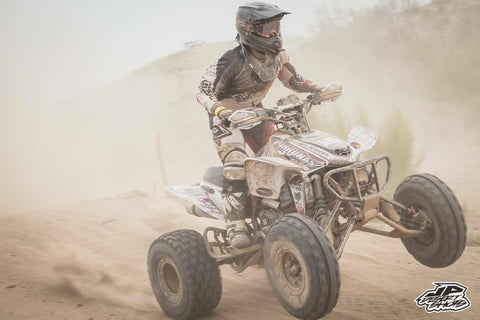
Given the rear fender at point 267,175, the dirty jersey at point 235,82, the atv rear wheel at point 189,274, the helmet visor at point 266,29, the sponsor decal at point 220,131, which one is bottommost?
the atv rear wheel at point 189,274

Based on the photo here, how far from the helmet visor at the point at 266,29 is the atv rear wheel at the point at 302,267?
1639mm

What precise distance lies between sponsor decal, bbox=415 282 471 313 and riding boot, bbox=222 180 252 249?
1.73 m

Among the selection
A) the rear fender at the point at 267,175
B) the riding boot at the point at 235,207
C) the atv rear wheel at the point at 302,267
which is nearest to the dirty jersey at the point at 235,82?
the rear fender at the point at 267,175

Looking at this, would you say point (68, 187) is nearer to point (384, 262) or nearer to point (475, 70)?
point (384, 262)

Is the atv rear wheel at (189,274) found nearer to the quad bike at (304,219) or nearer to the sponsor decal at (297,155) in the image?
the quad bike at (304,219)

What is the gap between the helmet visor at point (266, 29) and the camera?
160 inches

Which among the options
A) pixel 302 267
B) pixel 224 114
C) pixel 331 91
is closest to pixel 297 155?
pixel 224 114

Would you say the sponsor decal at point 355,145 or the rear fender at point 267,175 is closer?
the rear fender at point 267,175

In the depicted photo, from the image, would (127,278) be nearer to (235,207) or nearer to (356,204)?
(235,207)

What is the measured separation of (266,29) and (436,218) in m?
2.13

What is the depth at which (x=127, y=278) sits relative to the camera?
5.60 meters

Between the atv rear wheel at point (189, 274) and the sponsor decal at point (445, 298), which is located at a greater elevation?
the atv rear wheel at point (189, 274)

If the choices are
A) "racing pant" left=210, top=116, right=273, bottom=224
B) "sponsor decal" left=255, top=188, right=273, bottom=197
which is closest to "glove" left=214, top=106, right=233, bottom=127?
"racing pant" left=210, top=116, right=273, bottom=224

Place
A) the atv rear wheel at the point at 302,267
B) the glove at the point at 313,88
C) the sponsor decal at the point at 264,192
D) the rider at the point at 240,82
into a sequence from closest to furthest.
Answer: the atv rear wheel at the point at 302,267, the sponsor decal at the point at 264,192, the rider at the point at 240,82, the glove at the point at 313,88
